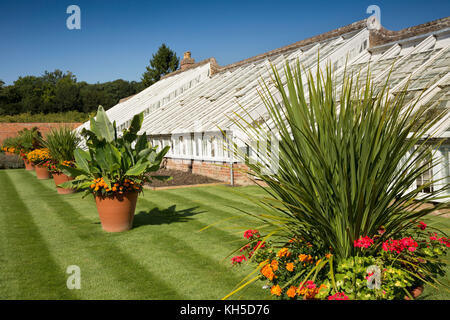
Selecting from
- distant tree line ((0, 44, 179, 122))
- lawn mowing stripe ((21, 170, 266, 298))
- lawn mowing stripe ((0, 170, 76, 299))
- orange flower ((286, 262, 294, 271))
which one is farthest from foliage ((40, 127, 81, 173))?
distant tree line ((0, 44, 179, 122))

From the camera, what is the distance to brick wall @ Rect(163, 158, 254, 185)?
9422mm

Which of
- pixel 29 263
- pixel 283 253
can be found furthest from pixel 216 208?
pixel 283 253

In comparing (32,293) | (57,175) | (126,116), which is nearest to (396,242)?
(32,293)

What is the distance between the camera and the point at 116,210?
517cm

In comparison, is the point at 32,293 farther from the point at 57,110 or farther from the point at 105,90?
the point at 105,90

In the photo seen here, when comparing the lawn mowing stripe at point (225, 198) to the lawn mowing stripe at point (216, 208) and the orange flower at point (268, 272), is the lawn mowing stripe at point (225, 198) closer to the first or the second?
the lawn mowing stripe at point (216, 208)

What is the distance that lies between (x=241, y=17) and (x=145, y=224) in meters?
8.04

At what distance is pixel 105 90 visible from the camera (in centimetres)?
5372

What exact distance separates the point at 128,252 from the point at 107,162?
1383 millimetres

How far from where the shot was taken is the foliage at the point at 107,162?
4.87 meters

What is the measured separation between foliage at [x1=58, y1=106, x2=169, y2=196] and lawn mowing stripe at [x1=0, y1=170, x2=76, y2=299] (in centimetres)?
101

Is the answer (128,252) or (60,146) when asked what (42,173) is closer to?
(60,146)

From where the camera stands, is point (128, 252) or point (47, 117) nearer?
point (128, 252)
